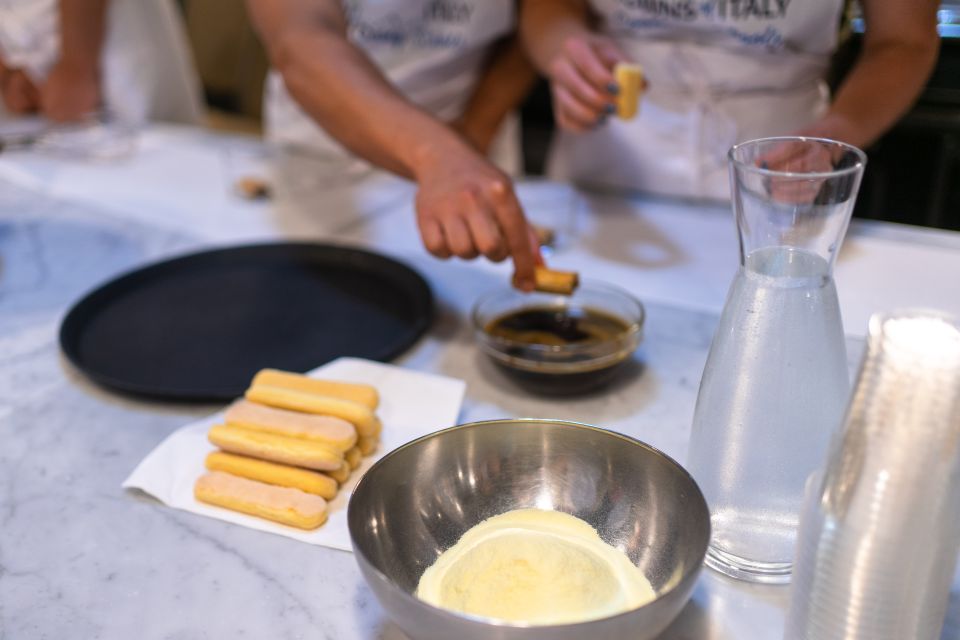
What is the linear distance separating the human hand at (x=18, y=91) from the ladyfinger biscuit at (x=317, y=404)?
1.52m

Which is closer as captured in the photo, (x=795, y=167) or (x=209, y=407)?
(x=795, y=167)

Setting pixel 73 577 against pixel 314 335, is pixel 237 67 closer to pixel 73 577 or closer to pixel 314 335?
pixel 314 335

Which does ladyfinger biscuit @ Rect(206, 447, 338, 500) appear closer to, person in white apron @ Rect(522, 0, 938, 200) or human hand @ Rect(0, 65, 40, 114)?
person in white apron @ Rect(522, 0, 938, 200)

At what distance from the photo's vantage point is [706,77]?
141cm

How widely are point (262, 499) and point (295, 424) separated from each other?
0.24 feet

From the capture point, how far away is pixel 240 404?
832 millimetres

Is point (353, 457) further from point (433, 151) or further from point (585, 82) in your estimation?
point (585, 82)

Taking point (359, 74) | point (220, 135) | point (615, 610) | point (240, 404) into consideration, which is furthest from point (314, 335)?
point (220, 135)

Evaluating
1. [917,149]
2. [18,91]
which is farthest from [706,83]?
[18,91]

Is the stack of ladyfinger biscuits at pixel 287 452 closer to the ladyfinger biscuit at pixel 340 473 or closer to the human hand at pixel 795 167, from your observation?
the ladyfinger biscuit at pixel 340 473

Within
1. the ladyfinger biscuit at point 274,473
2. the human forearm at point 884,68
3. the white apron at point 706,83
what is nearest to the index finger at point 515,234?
the ladyfinger biscuit at point 274,473

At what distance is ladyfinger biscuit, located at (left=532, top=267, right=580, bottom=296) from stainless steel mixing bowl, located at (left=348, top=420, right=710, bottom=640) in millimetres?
278

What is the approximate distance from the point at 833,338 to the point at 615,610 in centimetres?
25

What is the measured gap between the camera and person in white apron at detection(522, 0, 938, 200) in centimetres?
115
